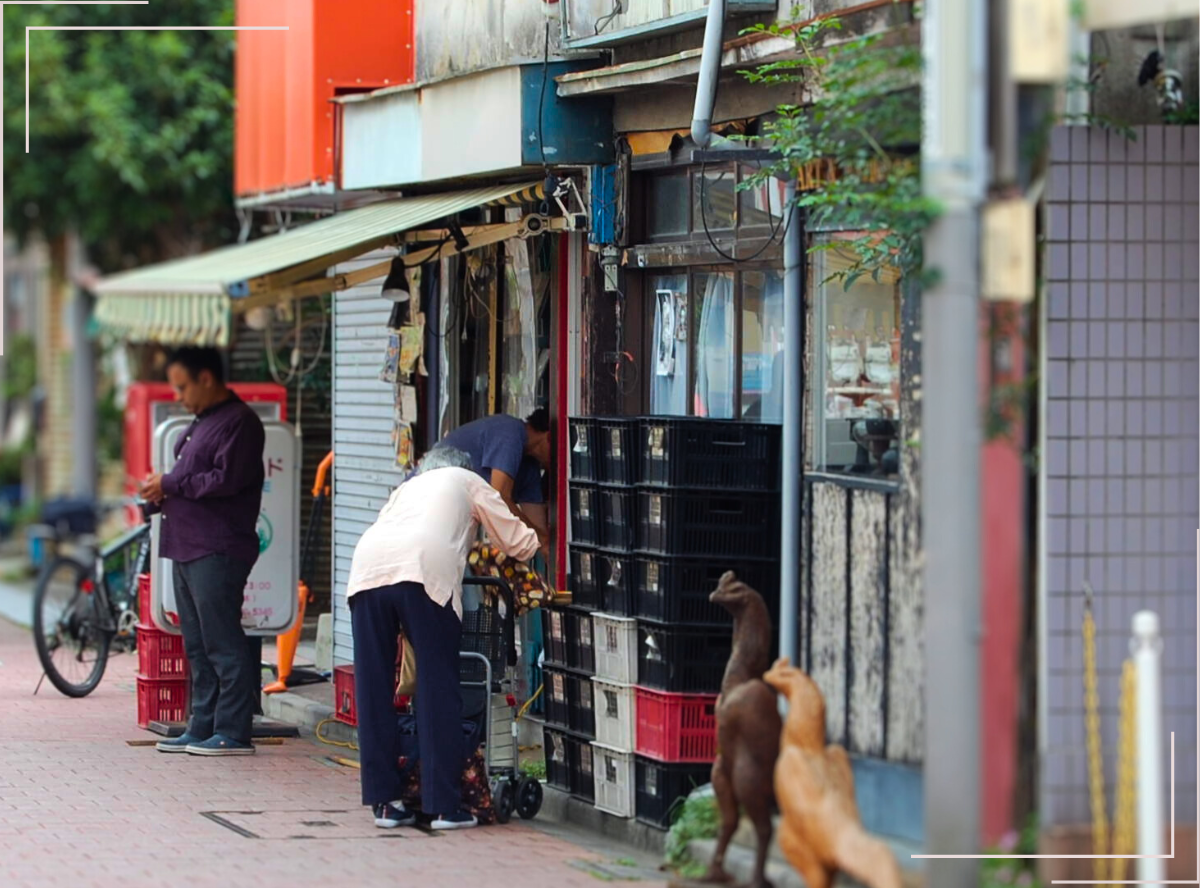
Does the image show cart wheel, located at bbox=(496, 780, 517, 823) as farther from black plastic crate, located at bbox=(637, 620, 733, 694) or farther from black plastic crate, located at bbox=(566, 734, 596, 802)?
black plastic crate, located at bbox=(637, 620, 733, 694)

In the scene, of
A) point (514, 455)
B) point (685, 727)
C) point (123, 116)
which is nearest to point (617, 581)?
point (685, 727)

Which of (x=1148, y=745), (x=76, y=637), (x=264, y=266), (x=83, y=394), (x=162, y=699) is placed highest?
(x=264, y=266)

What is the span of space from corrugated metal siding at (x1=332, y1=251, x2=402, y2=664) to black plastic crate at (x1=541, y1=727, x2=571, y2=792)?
367cm

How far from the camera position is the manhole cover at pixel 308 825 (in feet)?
30.4

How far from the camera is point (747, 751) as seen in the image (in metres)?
7.74

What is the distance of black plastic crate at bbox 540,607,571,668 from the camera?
9.84 meters

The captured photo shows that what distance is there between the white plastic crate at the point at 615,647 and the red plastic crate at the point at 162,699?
365 centimetres

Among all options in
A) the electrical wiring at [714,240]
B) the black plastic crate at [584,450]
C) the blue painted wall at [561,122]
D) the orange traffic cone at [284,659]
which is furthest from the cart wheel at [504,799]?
the orange traffic cone at [284,659]

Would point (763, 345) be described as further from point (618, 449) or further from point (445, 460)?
point (445, 460)

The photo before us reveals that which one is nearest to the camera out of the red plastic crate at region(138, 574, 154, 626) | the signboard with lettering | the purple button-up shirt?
the purple button-up shirt

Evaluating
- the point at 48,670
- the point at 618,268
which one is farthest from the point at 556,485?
the point at 48,670

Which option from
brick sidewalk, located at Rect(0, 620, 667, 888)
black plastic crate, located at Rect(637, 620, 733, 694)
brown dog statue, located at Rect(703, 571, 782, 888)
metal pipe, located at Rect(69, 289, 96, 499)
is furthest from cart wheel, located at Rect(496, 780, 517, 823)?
metal pipe, located at Rect(69, 289, 96, 499)

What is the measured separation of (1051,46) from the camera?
244 inches

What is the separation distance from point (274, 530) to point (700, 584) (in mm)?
4552
